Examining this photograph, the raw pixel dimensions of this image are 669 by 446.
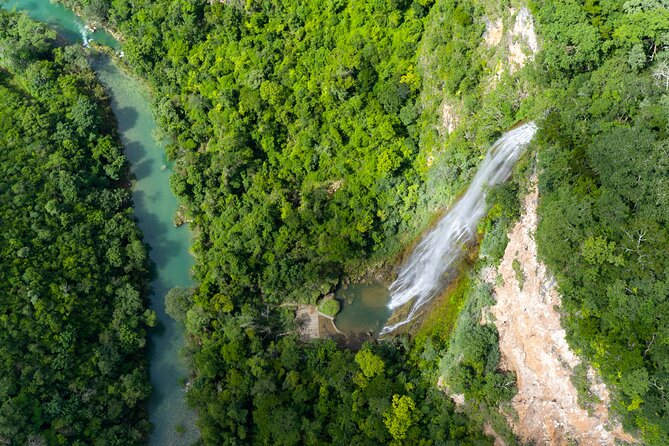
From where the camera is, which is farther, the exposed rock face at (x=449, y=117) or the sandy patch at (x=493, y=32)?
the exposed rock face at (x=449, y=117)

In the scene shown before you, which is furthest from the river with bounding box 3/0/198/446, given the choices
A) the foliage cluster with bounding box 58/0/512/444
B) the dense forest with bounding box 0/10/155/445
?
the foliage cluster with bounding box 58/0/512/444

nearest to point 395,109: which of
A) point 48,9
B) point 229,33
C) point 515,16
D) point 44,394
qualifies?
point 515,16

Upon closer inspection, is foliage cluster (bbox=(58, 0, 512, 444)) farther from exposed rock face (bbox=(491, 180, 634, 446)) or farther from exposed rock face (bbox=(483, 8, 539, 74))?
exposed rock face (bbox=(491, 180, 634, 446))

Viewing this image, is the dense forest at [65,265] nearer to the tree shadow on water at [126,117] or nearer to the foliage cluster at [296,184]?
the tree shadow on water at [126,117]

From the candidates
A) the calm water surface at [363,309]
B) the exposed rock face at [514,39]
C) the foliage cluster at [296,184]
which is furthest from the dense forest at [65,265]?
the exposed rock face at [514,39]

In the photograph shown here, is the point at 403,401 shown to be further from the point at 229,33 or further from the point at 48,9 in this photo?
the point at 48,9
